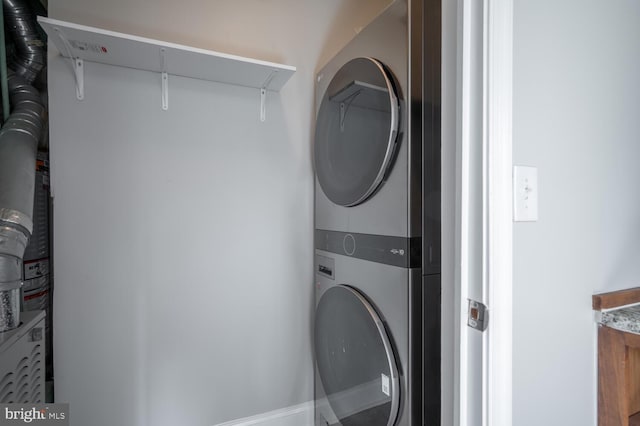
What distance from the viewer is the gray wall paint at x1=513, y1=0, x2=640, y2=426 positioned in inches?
25.9

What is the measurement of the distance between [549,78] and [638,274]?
70 cm

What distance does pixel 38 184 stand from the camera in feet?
4.45

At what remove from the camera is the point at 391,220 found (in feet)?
3.39

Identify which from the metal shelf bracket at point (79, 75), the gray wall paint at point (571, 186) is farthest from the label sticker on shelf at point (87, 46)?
the gray wall paint at point (571, 186)

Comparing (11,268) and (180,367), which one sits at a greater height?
(11,268)

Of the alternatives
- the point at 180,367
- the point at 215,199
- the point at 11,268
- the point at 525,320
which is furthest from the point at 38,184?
the point at 525,320

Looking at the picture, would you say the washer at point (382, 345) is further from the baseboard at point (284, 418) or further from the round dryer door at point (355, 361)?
the baseboard at point (284, 418)

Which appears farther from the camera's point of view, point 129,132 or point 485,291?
point 129,132

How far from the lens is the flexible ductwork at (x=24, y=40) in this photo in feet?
4.25

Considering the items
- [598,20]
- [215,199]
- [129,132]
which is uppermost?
[598,20]

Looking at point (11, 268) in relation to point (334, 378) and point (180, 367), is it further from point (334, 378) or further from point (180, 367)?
point (334, 378)

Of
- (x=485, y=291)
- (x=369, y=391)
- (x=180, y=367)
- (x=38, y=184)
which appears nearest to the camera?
(x=485, y=291)

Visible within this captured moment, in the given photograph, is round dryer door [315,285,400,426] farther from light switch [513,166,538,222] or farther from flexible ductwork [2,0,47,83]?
flexible ductwork [2,0,47,83]

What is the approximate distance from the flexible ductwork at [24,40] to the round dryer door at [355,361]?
5.65 feet
